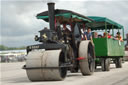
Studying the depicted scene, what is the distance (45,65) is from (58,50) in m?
0.63

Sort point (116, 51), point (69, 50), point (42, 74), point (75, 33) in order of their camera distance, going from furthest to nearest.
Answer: point (116, 51), point (75, 33), point (69, 50), point (42, 74)

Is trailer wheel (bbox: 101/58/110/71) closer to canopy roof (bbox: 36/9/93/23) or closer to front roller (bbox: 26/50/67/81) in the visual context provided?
canopy roof (bbox: 36/9/93/23)

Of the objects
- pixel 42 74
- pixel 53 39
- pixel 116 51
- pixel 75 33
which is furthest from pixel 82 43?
pixel 116 51

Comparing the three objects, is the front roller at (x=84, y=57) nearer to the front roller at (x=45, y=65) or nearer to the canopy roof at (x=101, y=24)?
the front roller at (x=45, y=65)

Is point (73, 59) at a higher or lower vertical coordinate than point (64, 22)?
lower

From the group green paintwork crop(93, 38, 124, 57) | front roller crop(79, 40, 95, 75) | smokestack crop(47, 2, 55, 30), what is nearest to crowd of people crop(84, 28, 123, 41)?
green paintwork crop(93, 38, 124, 57)

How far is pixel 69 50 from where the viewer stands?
9.95 meters

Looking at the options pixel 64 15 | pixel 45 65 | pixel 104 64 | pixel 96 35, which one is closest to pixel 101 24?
pixel 96 35

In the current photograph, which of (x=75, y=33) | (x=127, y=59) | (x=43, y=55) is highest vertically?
(x=75, y=33)

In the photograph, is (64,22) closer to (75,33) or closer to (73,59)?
(75,33)

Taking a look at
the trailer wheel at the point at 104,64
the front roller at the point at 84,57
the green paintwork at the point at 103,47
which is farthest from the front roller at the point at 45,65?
the trailer wheel at the point at 104,64

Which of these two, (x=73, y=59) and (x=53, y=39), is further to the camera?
(x=73, y=59)

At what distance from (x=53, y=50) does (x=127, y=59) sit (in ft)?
64.5

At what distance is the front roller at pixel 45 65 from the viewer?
8.44 meters
